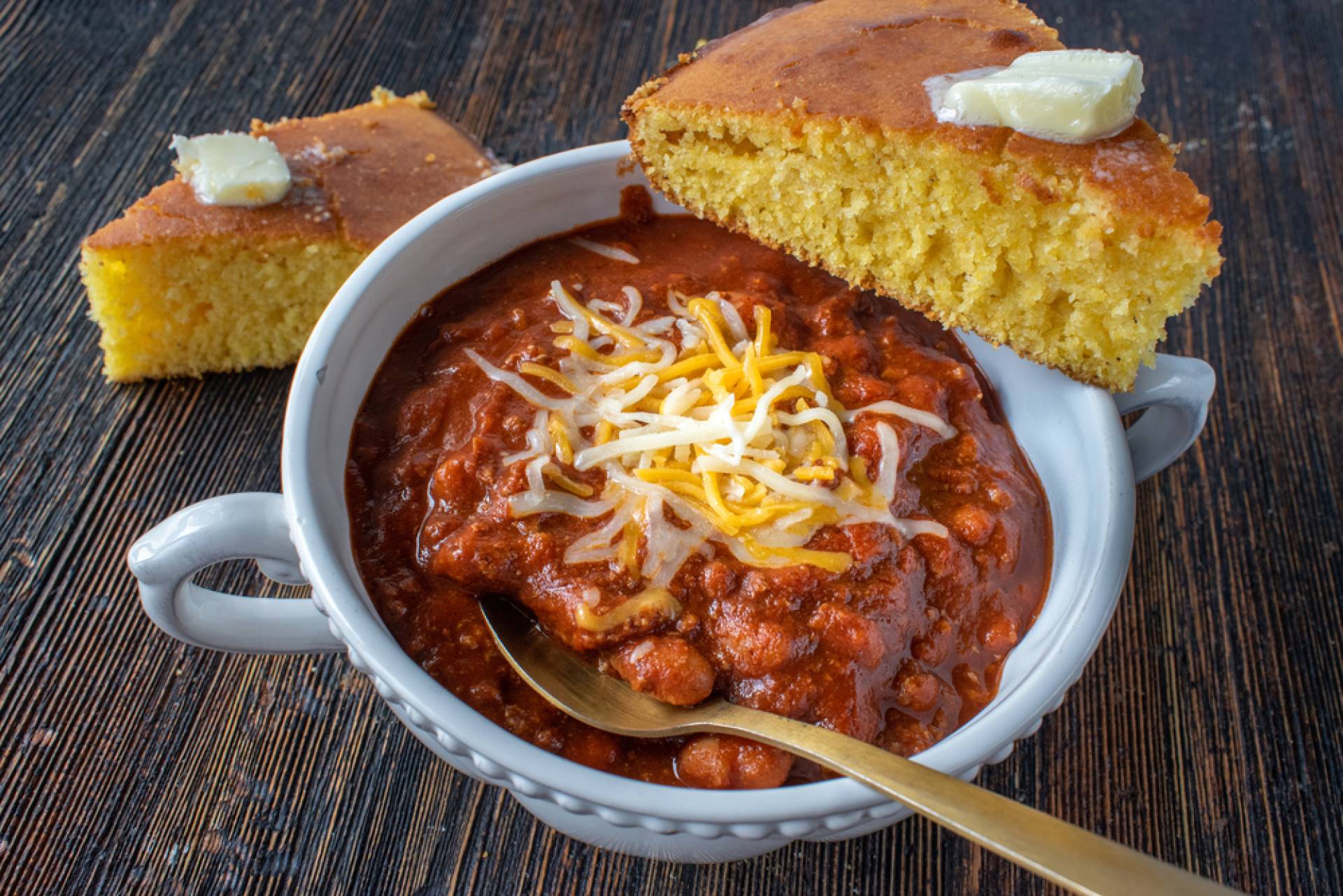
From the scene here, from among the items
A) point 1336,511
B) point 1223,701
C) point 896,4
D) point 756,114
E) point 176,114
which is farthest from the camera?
point 176,114

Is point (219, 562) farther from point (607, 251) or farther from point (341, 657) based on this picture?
point (607, 251)

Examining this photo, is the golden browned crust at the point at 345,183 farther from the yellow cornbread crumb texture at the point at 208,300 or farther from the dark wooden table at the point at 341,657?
the dark wooden table at the point at 341,657

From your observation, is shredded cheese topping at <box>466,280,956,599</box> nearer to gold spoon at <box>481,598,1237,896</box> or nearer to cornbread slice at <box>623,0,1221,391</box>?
gold spoon at <box>481,598,1237,896</box>

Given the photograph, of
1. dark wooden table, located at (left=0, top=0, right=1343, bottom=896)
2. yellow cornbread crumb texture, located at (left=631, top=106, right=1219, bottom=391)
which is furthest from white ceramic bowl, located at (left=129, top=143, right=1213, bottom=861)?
dark wooden table, located at (left=0, top=0, right=1343, bottom=896)

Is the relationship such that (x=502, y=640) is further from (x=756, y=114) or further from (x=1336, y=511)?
(x=1336, y=511)

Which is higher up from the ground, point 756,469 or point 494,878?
point 756,469

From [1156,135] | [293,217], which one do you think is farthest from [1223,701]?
[293,217]

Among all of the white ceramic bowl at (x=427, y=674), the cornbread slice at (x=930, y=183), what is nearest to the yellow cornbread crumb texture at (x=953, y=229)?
the cornbread slice at (x=930, y=183)

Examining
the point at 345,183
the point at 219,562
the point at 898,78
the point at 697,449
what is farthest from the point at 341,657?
the point at 898,78
